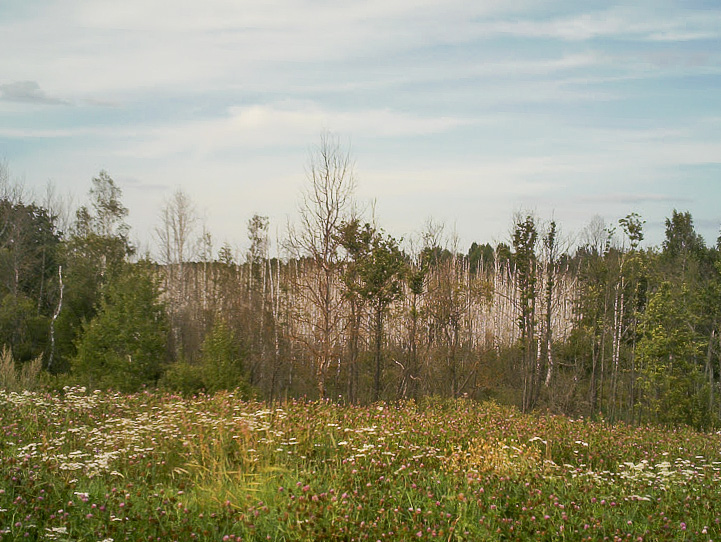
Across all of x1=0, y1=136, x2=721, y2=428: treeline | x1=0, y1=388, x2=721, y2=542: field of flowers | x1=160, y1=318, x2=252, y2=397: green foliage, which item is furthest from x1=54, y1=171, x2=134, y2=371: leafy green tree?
x1=0, y1=388, x2=721, y2=542: field of flowers

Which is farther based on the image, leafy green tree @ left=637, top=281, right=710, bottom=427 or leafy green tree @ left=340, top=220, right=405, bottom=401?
leafy green tree @ left=340, top=220, right=405, bottom=401

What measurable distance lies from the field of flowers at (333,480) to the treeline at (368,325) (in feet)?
21.1

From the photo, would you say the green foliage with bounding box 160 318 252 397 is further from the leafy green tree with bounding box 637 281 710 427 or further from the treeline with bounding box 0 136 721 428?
the leafy green tree with bounding box 637 281 710 427

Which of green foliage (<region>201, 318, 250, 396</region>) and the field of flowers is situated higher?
the field of flowers

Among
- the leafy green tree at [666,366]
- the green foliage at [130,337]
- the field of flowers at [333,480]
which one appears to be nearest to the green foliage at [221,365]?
the green foliage at [130,337]

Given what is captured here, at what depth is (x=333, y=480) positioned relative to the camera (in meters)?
5.64

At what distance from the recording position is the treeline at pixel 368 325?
1680 centimetres

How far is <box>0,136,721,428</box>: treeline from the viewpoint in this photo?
1680cm

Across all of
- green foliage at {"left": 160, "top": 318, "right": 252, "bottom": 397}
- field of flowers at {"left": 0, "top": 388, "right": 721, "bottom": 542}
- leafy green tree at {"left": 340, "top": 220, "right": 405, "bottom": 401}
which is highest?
leafy green tree at {"left": 340, "top": 220, "right": 405, "bottom": 401}

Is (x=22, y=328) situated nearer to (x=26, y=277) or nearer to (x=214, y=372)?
(x=26, y=277)

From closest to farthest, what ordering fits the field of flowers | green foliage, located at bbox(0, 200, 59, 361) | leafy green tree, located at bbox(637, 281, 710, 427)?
the field of flowers
leafy green tree, located at bbox(637, 281, 710, 427)
green foliage, located at bbox(0, 200, 59, 361)

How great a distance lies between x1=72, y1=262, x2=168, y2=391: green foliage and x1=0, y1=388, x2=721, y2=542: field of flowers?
10182mm

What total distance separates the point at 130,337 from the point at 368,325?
8.01 metres

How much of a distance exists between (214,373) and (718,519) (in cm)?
1510
